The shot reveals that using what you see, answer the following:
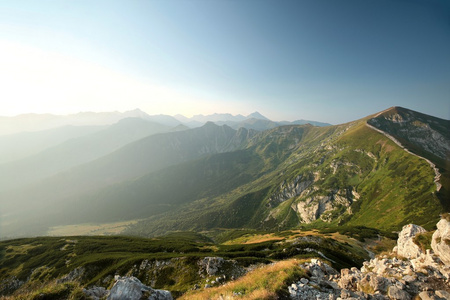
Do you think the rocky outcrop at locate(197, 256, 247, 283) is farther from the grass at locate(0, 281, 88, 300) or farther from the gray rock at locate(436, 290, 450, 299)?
the gray rock at locate(436, 290, 450, 299)

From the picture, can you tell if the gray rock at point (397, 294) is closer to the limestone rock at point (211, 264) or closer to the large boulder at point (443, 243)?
the large boulder at point (443, 243)

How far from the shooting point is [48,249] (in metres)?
90.9

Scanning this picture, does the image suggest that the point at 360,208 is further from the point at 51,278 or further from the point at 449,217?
the point at 51,278

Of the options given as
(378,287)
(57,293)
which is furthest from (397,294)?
(57,293)

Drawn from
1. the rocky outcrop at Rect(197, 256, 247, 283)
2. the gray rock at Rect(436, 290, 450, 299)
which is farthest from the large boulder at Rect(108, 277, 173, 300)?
the rocky outcrop at Rect(197, 256, 247, 283)

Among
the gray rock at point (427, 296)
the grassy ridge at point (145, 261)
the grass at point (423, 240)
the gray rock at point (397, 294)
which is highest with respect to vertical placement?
the gray rock at point (427, 296)

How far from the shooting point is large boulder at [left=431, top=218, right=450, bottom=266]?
733 inches

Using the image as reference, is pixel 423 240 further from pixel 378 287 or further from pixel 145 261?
pixel 145 261

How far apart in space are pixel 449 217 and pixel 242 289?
88.9ft

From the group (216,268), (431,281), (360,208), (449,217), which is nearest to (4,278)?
(216,268)

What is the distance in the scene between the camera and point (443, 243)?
63.1 feet

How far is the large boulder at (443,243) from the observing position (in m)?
18.6

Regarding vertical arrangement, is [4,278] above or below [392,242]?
below

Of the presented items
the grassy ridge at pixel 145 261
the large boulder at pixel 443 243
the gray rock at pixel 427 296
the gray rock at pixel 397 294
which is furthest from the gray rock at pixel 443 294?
the grassy ridge at pixel 145 261
